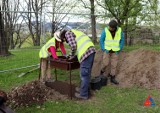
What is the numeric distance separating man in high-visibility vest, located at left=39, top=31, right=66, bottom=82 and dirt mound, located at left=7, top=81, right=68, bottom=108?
86 cm

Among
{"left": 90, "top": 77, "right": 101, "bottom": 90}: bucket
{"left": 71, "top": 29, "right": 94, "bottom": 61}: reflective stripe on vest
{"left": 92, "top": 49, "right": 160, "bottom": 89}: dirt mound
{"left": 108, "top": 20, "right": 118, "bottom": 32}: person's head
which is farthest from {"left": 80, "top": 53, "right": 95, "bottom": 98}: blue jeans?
{"left": 92, "top": 49, "right": 160, "bottom": 89}: dirt mound

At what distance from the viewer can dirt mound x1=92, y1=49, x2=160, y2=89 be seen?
7.88 metres

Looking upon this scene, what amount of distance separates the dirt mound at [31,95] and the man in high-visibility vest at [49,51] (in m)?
0.86

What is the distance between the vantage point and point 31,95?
628 centimetres

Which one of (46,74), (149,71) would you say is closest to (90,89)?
(46,74)

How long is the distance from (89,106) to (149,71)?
2.93 metres

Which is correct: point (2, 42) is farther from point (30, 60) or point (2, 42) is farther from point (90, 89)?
point (90, 89)

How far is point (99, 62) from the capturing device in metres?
9.38

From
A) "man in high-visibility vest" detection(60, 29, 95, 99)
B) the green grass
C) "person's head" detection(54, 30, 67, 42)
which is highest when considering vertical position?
"person's head" detection(54, 30, 67, 42)

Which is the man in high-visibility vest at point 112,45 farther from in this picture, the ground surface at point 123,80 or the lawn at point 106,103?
the lawn at point 106,103

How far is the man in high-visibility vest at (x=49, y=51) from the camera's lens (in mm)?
6889

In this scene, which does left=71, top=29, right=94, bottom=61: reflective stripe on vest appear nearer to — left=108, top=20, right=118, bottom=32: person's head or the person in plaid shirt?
the person in plaid shirt

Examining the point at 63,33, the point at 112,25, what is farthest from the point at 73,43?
the point at 112,25

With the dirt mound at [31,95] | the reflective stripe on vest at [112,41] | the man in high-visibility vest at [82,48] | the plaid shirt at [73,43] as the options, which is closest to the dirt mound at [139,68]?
the reflective stripe on vest at [112,41]
